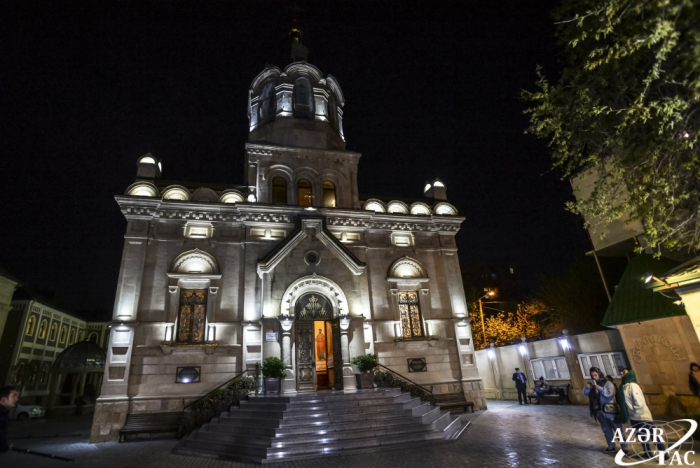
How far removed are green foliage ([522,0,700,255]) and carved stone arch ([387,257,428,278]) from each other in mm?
10783

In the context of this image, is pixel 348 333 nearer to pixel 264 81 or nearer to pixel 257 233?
pixel 257 233

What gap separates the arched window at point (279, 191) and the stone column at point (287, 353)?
691 cm

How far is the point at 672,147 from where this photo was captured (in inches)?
316

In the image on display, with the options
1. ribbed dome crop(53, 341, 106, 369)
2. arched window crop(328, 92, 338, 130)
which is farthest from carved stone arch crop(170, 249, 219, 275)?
ribbed dome crop(53, 341, 106, 369)

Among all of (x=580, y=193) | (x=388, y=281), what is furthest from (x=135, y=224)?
(x=580, y=193)

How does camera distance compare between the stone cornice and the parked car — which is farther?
the parked car

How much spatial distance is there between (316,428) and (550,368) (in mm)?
14583

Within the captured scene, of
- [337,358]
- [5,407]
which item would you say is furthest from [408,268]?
[5,407]

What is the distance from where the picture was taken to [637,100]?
24.3ft

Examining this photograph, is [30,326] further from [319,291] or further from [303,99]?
[303,99]

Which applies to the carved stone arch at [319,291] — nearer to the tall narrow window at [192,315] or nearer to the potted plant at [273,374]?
the potted plant at [273,374]

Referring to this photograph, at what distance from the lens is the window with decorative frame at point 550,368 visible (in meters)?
18.9

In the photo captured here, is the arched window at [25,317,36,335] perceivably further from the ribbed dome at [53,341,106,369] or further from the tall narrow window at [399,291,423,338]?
the tall narrow window at [399,291,423,338]

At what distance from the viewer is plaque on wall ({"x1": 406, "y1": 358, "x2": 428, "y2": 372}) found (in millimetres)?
18312
